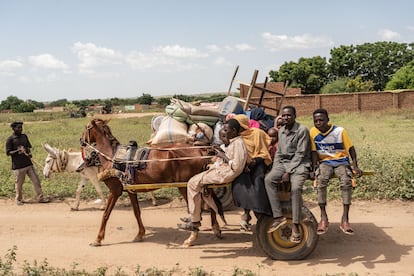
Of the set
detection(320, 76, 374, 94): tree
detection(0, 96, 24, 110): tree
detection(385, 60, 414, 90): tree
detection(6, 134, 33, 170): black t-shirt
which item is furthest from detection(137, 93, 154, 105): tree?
detection(6, 134, 33, 170): black t-shirt

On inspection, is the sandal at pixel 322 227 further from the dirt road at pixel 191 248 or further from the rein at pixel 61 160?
the rein at pixel 61 160

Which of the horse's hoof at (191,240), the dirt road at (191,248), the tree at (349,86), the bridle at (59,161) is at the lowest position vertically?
the dirt road at (191,248)

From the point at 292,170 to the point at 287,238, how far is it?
986 millimetres

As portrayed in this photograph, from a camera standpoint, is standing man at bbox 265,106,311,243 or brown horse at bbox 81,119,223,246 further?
brown horse at bbox 81,119,223,246

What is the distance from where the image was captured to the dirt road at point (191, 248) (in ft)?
19.2

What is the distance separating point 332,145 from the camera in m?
Answer: 5.94

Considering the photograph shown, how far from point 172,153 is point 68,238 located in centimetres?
225

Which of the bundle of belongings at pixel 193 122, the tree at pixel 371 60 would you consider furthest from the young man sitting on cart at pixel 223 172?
the tree at pixel 371 60

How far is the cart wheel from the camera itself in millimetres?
5922

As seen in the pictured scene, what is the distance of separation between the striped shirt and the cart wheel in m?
0.75

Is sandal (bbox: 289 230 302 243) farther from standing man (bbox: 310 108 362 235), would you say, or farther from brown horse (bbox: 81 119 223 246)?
brown horse (bbox: 81 119 223 246)

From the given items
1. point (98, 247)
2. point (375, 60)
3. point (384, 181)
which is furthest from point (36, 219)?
point (375, 60)

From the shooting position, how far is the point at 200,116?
767 centimetres

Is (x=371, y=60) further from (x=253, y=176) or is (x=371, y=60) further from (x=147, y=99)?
(x=253, y=176)
